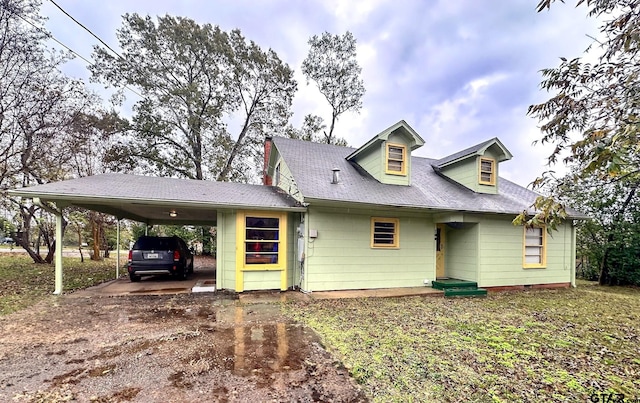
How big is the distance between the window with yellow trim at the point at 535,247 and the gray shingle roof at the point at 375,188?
873mm

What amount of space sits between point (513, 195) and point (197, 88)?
1578cm

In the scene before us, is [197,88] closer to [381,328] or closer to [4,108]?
[4,108]

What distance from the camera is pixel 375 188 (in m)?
9.07

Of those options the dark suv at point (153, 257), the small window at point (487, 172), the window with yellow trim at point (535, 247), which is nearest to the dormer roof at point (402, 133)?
the small window at point (487, 172)

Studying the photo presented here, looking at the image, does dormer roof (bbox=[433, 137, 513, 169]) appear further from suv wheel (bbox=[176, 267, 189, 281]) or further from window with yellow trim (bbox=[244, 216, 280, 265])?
suv wheel (bbox=[176, 267, 189, 281])

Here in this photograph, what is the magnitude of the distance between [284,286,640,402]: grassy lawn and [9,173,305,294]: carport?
302 cm

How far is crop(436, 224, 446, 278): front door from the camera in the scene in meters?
10.0

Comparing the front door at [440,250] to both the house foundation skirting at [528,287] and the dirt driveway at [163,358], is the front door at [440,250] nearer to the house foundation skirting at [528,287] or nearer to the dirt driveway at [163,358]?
the house foundation skirting at [528,287]

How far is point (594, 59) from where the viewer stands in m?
3.78

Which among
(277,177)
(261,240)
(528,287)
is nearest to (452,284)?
(528,287)

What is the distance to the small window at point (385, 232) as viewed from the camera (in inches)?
339

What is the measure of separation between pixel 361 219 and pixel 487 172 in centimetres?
540

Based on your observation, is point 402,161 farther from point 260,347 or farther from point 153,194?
point 260,347

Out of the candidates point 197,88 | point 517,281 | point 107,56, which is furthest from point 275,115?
point 517,281
